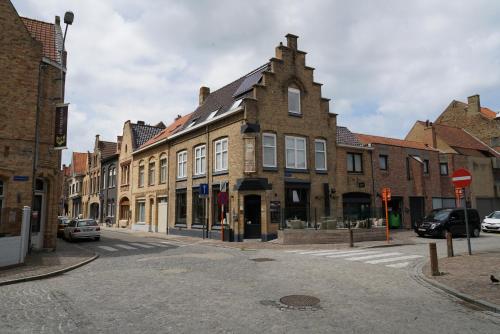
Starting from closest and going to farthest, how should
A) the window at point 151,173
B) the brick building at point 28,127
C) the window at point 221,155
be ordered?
the brick building at point 28,127, the window at point 221,155, the window at point 151,173

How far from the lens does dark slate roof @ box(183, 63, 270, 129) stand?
24.0m

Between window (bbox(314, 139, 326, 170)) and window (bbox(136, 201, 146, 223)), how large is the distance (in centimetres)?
1697

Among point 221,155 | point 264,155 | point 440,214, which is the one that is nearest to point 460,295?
point 264,155

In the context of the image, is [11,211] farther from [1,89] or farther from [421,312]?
[421,312]

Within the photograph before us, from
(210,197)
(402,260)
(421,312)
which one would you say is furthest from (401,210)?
(421,312)

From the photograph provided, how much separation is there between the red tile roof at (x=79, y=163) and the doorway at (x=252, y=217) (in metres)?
38.5

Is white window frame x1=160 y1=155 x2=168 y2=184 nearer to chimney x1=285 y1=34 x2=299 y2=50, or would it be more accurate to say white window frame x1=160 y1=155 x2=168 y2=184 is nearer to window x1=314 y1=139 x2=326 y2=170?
window x1=314 y1=139 x2=326 y2=170

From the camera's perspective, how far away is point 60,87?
1709 cm

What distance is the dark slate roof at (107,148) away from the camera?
4462 centimetres

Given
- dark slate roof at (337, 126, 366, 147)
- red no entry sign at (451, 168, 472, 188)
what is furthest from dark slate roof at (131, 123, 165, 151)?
red no entry sign at (451, 168, 472, 188)

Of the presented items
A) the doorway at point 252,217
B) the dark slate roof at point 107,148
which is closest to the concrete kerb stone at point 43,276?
the doorway at point 252,217

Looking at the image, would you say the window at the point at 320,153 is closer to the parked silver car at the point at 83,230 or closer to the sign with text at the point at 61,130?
the parked silver car at the point at 83,230

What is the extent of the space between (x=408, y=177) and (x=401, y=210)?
2.82m

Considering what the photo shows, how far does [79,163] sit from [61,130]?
43.5 metres
